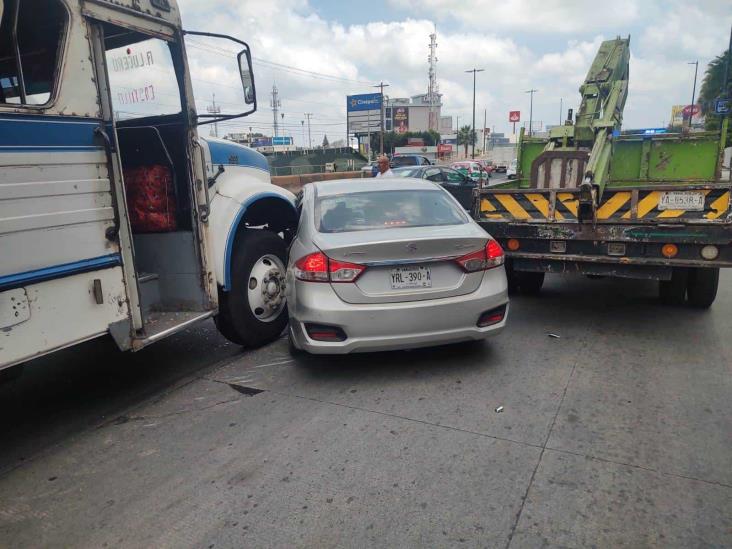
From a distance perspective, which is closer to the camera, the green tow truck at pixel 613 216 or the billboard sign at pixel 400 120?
the green tow truck at pixel 613 216

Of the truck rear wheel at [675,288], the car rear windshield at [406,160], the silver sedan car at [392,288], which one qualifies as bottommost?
the truck rear wheel at [675,288]

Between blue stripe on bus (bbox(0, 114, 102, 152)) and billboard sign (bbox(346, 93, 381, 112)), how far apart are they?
61655 mm

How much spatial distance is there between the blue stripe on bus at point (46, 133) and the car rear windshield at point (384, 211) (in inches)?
73.9

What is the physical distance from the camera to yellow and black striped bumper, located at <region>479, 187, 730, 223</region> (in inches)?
205

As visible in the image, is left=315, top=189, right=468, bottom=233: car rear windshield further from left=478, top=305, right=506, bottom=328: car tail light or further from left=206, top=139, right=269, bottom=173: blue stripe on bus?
left=206, top=139, right=269, bottom=173: blue stripe on bus

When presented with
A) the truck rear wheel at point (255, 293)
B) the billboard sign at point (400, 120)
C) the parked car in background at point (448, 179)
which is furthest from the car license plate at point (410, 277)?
the billboard sign at point (400, 120)

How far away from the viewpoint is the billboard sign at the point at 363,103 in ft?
206

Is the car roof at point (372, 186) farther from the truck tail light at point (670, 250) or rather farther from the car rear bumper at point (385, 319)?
the truck tail light at point (670, 250)

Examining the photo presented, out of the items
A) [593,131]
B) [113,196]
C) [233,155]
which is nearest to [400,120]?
[593,131]

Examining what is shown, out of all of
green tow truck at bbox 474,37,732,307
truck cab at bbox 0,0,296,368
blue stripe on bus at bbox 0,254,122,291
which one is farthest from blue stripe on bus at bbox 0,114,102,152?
green tow truck at bbox 474,37,732,307

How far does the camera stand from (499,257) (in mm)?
4582

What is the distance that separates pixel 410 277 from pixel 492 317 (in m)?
0.80

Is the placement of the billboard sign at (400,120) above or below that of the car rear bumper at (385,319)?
above

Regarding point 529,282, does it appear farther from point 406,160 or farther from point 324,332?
point 406,160
